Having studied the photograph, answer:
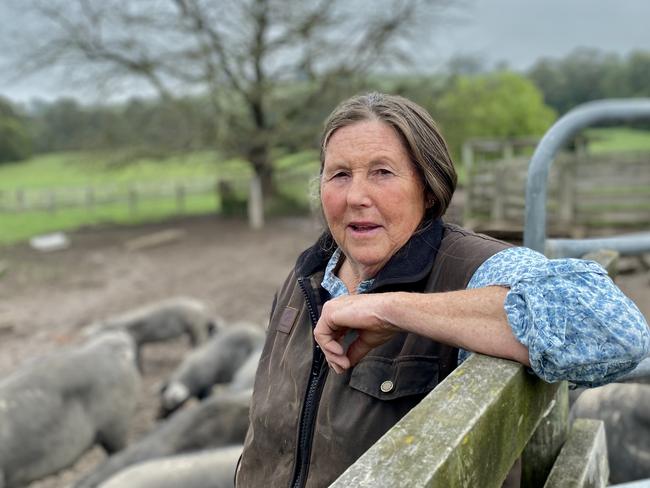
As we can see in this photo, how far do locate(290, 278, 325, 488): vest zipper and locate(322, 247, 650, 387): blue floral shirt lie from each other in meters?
0.52

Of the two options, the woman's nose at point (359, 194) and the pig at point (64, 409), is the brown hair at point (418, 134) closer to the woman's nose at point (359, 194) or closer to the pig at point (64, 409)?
the woman's nose at point (359, 194)

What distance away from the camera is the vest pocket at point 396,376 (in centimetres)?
136

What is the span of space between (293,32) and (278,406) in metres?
16.4

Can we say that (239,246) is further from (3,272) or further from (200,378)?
(200,378)

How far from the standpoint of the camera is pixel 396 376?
138 cm

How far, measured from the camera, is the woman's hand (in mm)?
1334

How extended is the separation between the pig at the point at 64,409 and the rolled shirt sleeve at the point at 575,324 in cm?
506

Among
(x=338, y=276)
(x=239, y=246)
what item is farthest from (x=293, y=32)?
(x=338, y=276)

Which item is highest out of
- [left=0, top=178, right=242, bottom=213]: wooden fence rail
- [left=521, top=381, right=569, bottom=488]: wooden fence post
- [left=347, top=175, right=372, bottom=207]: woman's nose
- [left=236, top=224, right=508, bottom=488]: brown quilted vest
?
[left=347, top=175, right=372, bottom=207]: woman's nose

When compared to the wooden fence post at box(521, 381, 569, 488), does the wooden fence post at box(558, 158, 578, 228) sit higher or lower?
lower

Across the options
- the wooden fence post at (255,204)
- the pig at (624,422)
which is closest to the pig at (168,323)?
the pig at (624,422)

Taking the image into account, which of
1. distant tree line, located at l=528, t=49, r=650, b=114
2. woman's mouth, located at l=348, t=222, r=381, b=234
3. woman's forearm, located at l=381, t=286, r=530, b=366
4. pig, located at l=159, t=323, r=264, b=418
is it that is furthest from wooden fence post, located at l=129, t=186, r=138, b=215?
distant tree line, located at l=528, t=49, r=650, b=114

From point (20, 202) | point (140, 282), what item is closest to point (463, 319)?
point (140, 282)

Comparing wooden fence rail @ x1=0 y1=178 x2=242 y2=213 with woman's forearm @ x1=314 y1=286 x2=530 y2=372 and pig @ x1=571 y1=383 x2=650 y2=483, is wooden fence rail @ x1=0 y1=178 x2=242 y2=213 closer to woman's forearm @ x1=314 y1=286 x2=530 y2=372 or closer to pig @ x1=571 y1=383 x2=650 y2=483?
pig @ x1=571 y1=383 x2=650 y2=483
